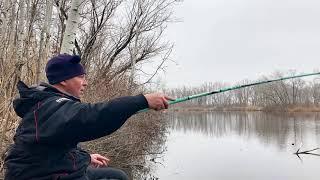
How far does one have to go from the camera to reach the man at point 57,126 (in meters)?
2.37

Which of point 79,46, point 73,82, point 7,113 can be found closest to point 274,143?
point 79,46

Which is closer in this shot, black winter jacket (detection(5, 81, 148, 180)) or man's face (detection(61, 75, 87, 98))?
black winter jacket (detection(5, 81, 148, 180))

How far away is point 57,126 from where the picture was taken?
7.78ft

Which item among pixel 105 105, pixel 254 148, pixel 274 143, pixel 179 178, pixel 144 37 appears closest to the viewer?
pixel 105 105

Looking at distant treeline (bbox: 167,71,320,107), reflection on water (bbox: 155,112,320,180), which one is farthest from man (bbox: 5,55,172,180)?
distant treeline (bbox: 167,71,320,107)

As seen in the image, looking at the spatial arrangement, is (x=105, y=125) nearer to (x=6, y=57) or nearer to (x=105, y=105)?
(x=105, y=105)

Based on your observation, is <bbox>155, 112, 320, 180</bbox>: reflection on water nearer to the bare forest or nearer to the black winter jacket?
the bare forest

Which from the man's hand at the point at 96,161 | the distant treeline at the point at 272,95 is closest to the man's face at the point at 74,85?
the man's hand at the point at 96,161

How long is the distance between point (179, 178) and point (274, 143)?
34.2 feet

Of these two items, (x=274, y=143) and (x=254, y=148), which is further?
(x=274, y=143)

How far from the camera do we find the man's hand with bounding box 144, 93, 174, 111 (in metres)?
2.46

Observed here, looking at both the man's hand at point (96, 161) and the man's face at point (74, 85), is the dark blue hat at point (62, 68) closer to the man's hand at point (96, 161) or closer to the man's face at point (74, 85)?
the man's face at point (74, 85)

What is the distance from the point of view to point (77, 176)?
2.57m

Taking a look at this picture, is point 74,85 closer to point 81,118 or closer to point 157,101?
point 81,118
